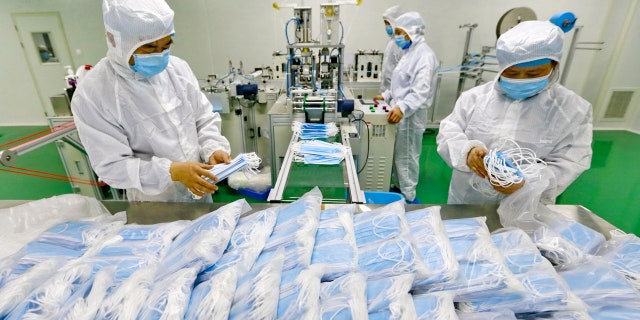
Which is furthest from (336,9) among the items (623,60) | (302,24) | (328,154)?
(623,60)

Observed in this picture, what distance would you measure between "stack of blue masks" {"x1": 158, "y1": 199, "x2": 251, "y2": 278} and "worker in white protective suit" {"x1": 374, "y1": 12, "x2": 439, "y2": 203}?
1784 millimetres

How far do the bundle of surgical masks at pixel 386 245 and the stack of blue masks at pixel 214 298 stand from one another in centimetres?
32

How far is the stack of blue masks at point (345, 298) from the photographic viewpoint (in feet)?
1.79

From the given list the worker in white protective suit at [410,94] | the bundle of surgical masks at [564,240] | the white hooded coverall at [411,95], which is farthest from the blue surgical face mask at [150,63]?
the white hooded coverall at [411,95]

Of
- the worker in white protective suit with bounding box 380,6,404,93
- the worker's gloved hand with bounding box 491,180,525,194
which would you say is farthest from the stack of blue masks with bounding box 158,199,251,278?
the worker in white protective suit with bounding box 380,6,404,93

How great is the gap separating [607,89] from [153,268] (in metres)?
6.20

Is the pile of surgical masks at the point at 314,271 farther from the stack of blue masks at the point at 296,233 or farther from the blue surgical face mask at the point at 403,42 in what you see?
the blue surgical face mask at the point at 403,42

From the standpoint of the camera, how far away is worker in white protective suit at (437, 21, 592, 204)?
1.06 metres

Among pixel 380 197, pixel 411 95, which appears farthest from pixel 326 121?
pixel 411 95

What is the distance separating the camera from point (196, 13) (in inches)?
162

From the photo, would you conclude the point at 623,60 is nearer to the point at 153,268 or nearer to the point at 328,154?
the point at 328,154

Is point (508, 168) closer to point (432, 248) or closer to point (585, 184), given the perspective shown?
point (432, 248)

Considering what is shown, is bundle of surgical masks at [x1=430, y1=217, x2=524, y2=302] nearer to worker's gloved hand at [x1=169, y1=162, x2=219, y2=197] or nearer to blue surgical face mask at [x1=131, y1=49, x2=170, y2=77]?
worker's gloved hand at [x1=169, y1=162, x2=219, y2=197]

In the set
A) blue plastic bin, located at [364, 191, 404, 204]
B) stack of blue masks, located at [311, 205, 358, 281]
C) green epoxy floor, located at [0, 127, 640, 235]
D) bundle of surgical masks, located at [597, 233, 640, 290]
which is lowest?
green epoxy floor, located at [0, 127, 640, 235]
